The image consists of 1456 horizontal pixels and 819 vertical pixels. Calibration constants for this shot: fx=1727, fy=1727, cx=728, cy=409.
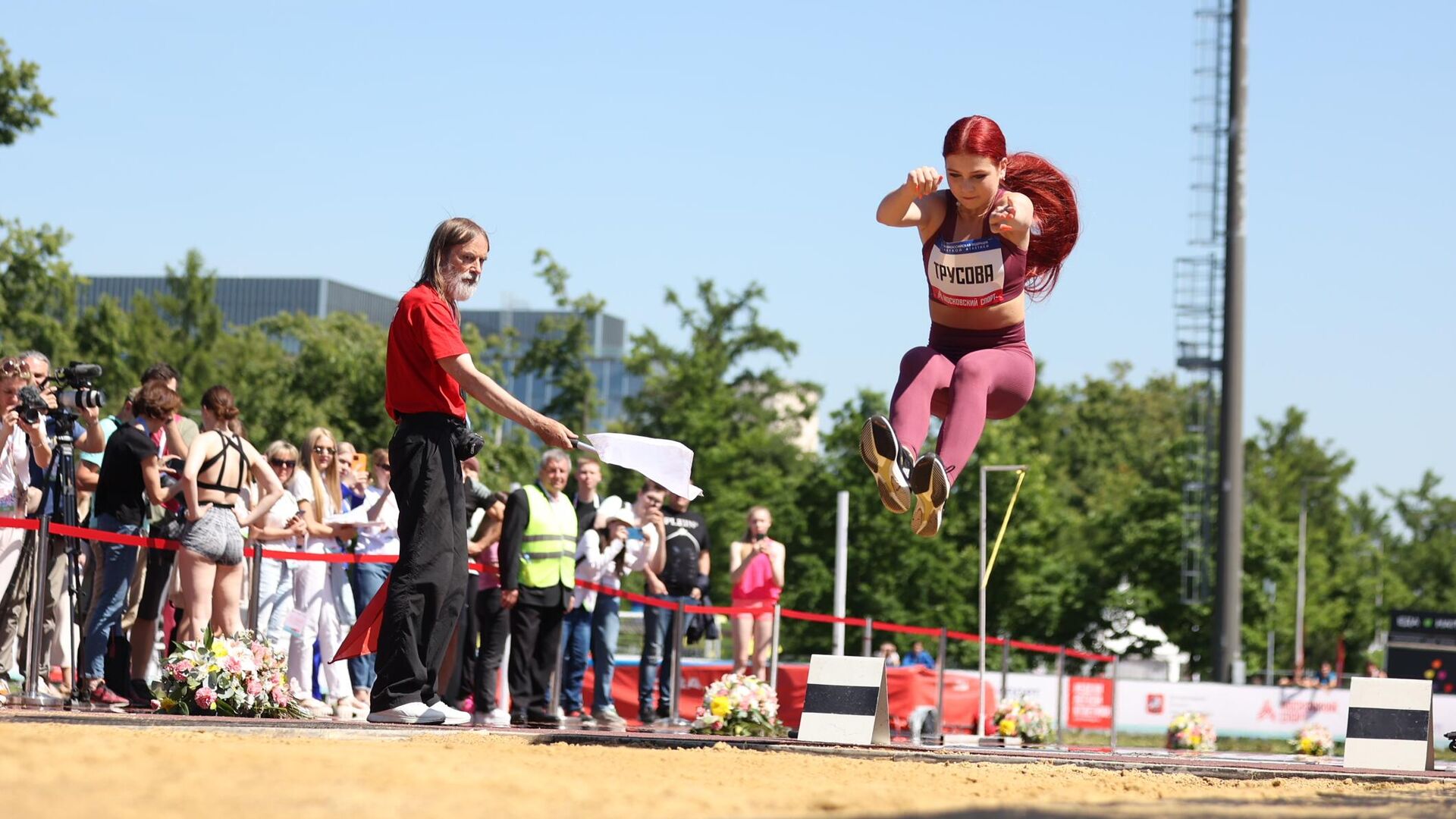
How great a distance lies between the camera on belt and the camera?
9.23 meters

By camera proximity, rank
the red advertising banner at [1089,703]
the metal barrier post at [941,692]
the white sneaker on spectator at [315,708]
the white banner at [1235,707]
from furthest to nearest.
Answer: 1. the white banner at [1235,707]
2. the red advertising banner at [1089,703]
3. the metal barrier post at [941,692]
4. the white sneaker on spectator at [315,708]

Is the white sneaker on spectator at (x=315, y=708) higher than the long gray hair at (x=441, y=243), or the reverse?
the long gray hair at (x=441, y=243)

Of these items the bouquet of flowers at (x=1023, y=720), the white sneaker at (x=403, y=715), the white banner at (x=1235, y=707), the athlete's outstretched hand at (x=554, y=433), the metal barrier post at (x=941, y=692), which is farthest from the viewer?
the white banner at (x=1235, y=707)

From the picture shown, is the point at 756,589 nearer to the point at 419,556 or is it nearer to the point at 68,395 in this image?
the point at 68,395

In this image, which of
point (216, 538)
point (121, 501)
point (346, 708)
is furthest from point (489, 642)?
point (121, 501)

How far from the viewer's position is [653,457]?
24.8 feet

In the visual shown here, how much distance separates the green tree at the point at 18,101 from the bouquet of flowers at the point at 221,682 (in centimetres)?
2834

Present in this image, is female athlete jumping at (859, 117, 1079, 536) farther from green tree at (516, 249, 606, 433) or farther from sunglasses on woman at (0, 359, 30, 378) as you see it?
green tree at (516, 249, 606, 433)

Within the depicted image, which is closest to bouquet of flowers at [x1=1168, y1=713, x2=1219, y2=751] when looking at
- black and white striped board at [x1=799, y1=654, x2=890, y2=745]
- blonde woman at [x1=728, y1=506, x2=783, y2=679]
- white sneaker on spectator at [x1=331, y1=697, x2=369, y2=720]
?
blonde woman at [x1=728, y1=506, x2=783, y2=679]

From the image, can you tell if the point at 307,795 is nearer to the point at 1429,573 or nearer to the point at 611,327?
the point at 1429,573

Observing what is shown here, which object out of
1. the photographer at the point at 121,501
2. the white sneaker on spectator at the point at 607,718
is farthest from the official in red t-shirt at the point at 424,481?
the white sneaker on spectator at the point at 607,718

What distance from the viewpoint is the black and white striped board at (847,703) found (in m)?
8.85

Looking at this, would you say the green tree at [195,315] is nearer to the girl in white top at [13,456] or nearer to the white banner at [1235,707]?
the white banner at [1235,707]

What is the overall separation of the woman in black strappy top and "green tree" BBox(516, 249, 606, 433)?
39.9 metres
